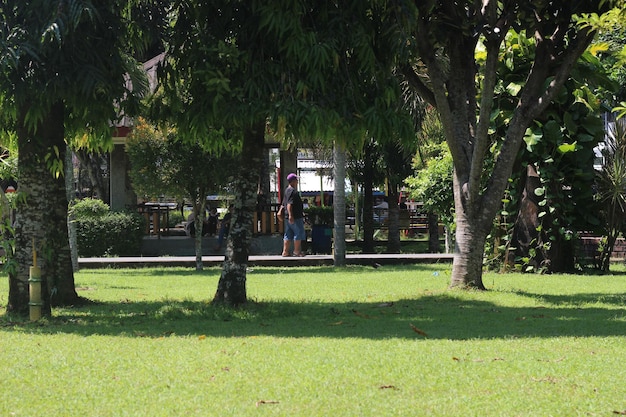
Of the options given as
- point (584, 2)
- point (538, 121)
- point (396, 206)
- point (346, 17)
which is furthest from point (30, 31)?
point (396, 206)

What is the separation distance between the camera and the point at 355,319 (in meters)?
9.81

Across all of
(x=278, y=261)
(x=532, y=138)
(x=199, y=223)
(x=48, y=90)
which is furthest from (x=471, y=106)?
(x=278, y=261)

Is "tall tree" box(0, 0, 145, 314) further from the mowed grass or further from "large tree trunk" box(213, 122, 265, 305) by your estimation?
"large tree trunk" box(213, 122, 265, 305)

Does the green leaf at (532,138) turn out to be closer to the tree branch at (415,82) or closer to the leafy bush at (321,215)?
the tree branch at (415,82)

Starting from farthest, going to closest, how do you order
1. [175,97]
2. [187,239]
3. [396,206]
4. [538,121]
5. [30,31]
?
[396,206], [187,239], [538,121], [175,97], [30,31]

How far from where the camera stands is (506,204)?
1712 cm

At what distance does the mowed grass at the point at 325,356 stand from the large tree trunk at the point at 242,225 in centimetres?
33

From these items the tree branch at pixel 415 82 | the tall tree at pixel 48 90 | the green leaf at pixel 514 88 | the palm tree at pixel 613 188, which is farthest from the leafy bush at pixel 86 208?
the palm tree at pixel 613 188

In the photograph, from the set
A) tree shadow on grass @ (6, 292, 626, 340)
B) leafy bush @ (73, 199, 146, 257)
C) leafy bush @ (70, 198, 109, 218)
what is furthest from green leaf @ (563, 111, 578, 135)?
leafy bush @ (73, 199, 146, 257)

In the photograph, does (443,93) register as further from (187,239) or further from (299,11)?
(187,239)

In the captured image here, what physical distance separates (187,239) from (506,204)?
10468 millimetres

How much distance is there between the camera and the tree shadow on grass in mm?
8656

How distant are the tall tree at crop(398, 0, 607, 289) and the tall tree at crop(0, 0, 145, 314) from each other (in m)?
A: 4.20

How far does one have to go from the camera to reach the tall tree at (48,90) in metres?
8.54
